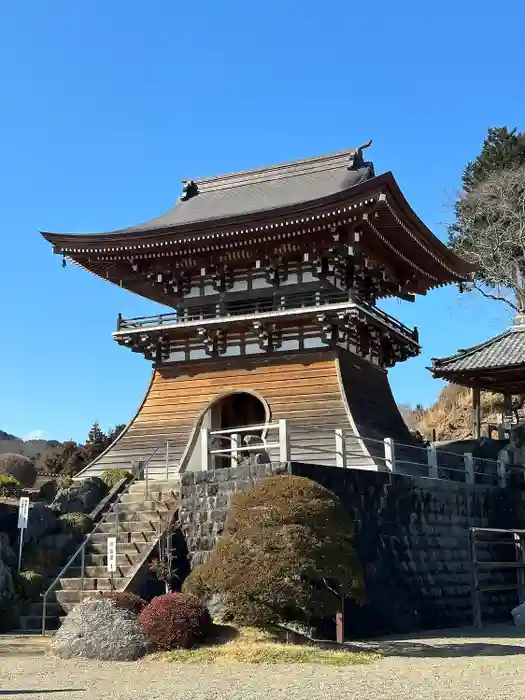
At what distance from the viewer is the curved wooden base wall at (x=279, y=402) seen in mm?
21281

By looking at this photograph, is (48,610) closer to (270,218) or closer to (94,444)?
(270,218)

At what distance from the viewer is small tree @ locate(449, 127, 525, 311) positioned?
40781 millimetres

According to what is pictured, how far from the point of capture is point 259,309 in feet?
76.5

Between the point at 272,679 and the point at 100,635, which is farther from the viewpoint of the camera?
the point at 100,635

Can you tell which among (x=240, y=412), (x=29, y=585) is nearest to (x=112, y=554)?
(x=29, y=585)

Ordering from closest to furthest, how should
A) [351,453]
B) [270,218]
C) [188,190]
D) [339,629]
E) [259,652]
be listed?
[259,652]
[339,629]
[351,453]
[270,218]
[188,190]

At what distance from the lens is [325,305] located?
71.2ft

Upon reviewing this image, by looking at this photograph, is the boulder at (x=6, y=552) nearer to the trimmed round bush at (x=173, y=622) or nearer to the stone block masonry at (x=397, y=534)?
the stone block masonry at (x=397, y=534)

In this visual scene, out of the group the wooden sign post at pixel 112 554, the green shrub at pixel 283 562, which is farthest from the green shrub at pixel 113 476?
the green shrub at pixel 283 562

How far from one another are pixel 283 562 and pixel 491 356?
14489 millimetres

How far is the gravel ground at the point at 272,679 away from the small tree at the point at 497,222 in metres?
30.1

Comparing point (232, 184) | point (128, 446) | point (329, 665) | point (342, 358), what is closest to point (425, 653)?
point (329, 665)

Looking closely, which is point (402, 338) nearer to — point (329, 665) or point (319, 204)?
point (319, 204)

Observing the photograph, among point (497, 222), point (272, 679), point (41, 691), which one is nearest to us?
point (41, 691)
